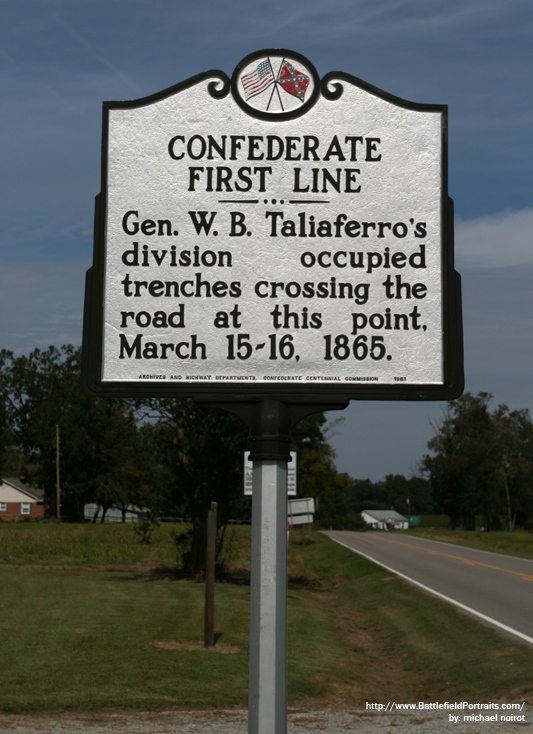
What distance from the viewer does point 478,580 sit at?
25703 millimetres

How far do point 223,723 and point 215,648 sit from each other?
431cm

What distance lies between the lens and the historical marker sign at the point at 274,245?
3.50 metres

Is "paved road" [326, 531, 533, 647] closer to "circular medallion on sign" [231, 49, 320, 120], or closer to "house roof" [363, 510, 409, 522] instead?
"circular medallion on sign" [231, 49, 320, 120]

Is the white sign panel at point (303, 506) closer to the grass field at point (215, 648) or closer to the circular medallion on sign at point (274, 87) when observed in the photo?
the grass field at point (215, 648)

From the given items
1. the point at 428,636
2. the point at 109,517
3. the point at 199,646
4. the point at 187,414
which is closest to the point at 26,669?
the point at 199,646

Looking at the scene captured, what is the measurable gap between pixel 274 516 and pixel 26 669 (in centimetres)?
849

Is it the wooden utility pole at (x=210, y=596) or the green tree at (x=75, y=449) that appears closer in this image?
the wooden utility pole at (x=210, y=596)

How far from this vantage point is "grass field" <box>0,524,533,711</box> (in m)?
10.0

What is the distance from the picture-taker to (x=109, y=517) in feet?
334

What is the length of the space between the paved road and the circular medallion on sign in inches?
465

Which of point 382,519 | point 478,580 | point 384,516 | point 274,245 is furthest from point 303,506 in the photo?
point 384,516

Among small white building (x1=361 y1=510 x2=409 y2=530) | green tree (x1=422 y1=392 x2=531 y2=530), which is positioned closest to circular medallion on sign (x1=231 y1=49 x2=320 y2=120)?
green tree (x1=422 y1=392 x2=531 y2=530)

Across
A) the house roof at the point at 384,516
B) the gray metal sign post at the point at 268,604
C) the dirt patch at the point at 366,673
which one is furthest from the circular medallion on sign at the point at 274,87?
the house roof at the point at 384,516

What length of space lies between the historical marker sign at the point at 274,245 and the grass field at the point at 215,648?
667 centimetres
